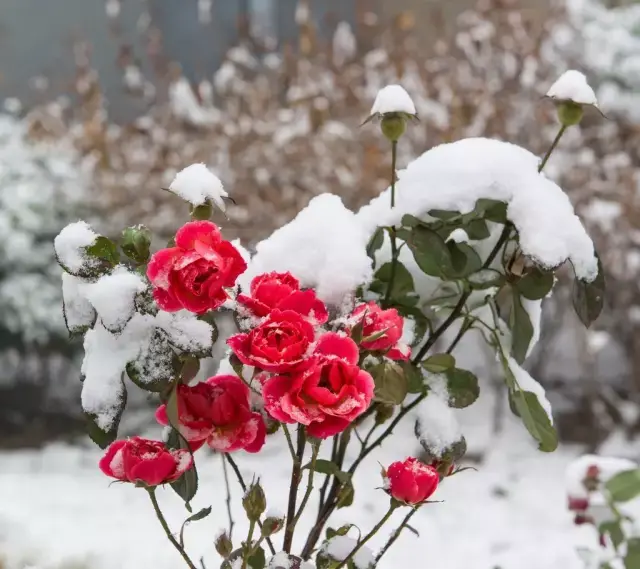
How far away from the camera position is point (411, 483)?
65 centimetres

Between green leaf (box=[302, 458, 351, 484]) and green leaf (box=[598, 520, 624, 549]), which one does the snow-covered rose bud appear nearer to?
green leaf (box=[302, 458, 351, 484])

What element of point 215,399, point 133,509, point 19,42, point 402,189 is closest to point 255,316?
point 215,399

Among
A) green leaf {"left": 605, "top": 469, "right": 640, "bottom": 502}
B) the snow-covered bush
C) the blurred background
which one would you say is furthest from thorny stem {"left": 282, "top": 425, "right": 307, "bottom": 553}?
the blurred background

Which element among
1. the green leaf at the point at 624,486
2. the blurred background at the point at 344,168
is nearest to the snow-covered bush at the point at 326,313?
the green leaf at the point at 624,486

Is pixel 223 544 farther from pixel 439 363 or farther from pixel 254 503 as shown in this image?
pixel 439 363

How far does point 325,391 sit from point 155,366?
148mm

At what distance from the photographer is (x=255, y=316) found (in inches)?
24.4

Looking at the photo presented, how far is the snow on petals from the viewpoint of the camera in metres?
0.67

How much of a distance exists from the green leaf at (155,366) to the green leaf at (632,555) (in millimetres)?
834

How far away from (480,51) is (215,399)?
136 inches

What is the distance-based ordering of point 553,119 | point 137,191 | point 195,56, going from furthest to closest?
1. point 195,56
2. point 137,191
3. point 553,119

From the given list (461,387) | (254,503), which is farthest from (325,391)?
(461,387)

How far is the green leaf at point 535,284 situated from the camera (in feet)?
2.32

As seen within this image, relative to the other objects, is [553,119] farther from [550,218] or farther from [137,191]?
[550,218]
